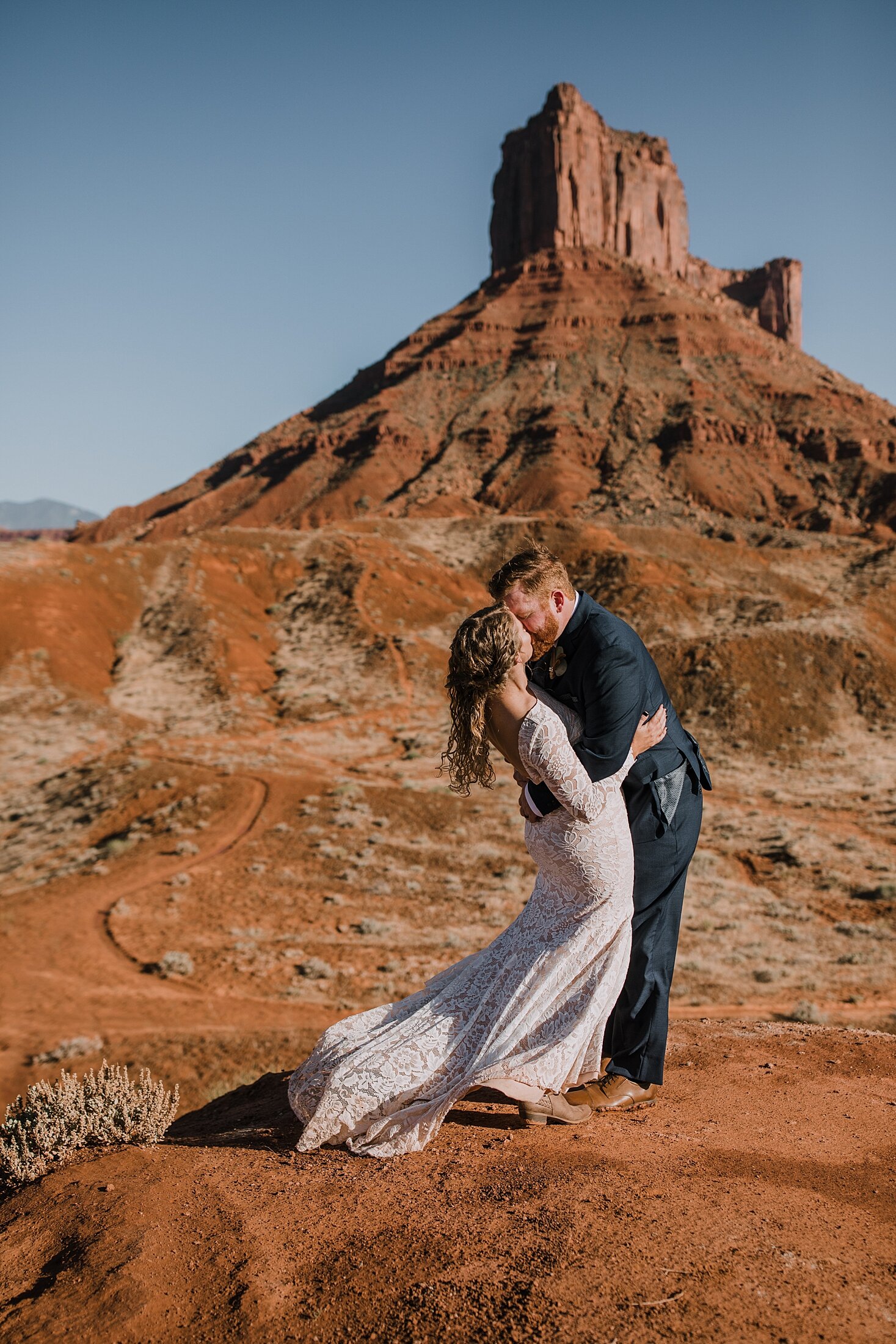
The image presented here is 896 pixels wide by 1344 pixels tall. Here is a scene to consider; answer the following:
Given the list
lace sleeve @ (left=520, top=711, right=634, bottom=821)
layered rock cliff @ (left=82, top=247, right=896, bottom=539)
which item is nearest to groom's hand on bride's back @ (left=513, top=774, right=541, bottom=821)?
lace sleeve @ (left=520, top=711, right=634, bottom=821)

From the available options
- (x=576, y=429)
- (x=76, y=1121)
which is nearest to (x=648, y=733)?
(x=76, y=1121)

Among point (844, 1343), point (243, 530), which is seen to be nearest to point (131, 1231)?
point (844, 1343)

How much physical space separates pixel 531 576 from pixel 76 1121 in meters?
3.45

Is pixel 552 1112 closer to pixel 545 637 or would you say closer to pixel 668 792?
pixel 668 792

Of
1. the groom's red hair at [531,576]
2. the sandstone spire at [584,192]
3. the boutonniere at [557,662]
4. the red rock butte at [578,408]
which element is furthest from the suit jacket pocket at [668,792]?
the sandstone spire at [584,192]

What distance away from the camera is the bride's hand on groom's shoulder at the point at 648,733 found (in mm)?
3686

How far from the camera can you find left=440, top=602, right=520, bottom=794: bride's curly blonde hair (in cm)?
335

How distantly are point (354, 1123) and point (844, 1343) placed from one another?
195cm

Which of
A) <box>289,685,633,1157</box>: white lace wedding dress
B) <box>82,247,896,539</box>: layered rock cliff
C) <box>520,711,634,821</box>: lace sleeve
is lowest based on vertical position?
<box>289,685,633,1157</box>: white lace wedding dress

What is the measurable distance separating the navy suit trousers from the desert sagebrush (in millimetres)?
2189

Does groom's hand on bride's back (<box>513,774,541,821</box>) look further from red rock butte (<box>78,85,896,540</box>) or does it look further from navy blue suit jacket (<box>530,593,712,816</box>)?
red rock butte (<box>78,85,896,540</box>)

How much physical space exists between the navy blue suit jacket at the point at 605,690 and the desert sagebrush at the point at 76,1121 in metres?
2.54

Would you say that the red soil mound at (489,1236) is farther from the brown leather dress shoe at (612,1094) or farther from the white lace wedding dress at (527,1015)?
the white lace wedding dress at (527,1015)

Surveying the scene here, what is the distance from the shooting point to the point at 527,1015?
3.75 m
